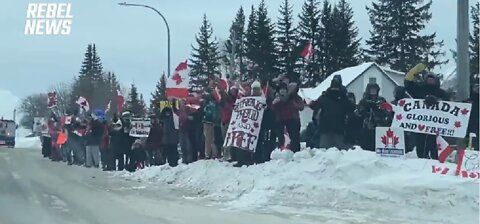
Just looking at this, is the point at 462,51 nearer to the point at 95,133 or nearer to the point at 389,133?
the point at 389,133

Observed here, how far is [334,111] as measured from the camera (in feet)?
54.9

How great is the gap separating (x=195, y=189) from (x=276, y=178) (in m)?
2.83

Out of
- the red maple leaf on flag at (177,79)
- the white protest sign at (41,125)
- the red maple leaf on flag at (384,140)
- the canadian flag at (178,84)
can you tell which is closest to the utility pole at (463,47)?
the red maple leaf on flag at (384,140)

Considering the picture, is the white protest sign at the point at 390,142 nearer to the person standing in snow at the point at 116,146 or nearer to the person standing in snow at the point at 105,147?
the person standing in snow at the point at 116,146

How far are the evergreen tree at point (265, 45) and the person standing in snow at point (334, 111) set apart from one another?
51.5 m

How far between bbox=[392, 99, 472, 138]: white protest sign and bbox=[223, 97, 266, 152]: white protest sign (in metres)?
3.58

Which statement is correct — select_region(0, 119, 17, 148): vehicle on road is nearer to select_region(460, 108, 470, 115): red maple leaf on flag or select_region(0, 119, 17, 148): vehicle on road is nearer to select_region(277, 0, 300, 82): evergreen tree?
select_region(277, 0, 300, 82): evergreen tree

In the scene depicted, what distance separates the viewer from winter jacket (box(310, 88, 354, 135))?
16.8m

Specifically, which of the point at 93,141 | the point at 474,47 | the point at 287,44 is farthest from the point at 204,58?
the point at 93,141

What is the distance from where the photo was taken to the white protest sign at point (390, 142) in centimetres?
1493

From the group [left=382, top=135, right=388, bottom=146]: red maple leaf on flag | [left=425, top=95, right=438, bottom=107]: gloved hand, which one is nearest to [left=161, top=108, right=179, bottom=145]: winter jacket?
[left=382, top=135, right=388, bottom=146]: red maple leaf on flag

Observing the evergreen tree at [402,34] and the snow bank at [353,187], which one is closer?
the snow bank at [353,187]

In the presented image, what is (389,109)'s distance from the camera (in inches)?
639

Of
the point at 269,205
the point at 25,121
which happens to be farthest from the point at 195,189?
the point at 25,121
